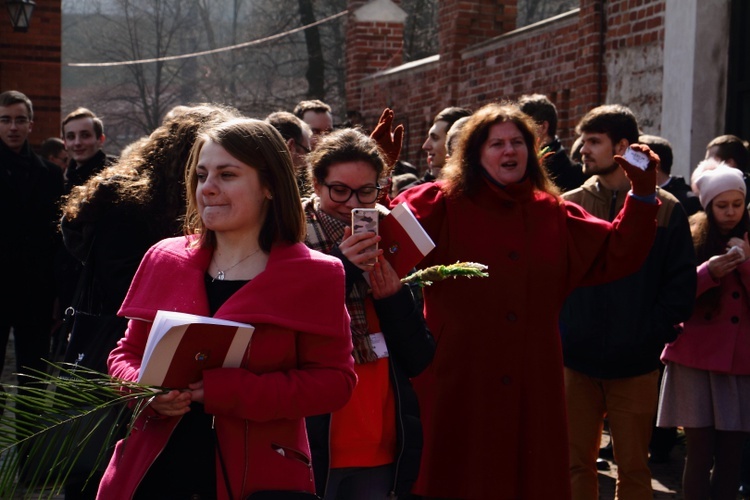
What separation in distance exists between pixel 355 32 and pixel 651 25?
8436 millimetres

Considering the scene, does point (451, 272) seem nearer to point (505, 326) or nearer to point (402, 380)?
point (402, 380)

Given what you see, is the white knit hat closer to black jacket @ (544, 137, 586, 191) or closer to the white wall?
black jacket @ (544, 137, 586, 191)

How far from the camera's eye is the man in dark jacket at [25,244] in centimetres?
761

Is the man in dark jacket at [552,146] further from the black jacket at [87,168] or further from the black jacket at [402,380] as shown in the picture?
the black jacket at [402,380]

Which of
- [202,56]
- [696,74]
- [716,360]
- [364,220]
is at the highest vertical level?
[202,56]

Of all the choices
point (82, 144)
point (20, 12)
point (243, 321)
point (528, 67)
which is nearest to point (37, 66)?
point (20, 12)

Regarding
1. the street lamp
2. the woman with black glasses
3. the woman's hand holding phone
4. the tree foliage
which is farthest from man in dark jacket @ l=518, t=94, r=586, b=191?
the tree foliage

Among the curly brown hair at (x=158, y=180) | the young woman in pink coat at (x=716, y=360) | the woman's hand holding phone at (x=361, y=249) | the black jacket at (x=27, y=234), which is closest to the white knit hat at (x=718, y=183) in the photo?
the young woman in pink coat at (x=716, y=360)

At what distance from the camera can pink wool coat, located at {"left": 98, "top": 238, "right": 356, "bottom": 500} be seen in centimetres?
302

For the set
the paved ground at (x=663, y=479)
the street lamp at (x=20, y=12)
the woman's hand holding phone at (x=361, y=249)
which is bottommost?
the paved ground at (x=663, y=479)

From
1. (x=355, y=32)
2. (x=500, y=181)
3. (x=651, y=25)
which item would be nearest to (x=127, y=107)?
(x=355, y=32)

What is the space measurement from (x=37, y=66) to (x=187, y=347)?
40.1 feet

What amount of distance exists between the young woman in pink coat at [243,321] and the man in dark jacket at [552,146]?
4451mm

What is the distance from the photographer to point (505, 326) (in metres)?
4.68
